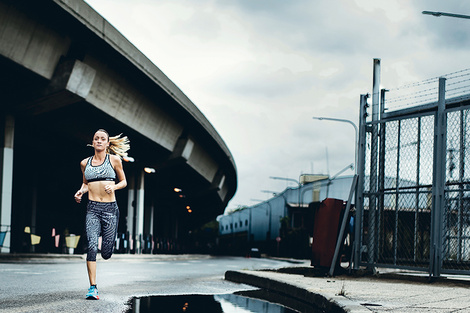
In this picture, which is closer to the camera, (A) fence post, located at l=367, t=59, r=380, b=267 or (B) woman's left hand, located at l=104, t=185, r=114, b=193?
(B) woman's left hand, located at l=104, t=185, r=114, b=193

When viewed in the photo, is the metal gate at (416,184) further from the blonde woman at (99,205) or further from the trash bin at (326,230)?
the blonde woman at (99,205)

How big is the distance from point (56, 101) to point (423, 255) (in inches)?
666

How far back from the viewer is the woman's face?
25.9 ft

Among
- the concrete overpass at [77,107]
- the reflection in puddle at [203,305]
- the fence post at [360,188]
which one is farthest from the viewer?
the concrete overpass at [77,107]

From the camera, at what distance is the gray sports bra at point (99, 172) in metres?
7.83

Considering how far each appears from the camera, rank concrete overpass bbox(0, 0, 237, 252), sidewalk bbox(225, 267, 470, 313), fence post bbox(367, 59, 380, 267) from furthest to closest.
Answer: concrete overpass bbox(0, 0, 237, 252) → fence post bbox(367, 59, 380, 267) → sidewalk bbox(225, 267, 470, 313)

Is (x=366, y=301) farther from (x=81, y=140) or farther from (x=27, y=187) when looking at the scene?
(x=27, y=187)

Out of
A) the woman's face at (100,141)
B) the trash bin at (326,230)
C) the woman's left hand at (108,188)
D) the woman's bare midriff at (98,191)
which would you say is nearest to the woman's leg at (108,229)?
the woman's bare midriff at (98,191)

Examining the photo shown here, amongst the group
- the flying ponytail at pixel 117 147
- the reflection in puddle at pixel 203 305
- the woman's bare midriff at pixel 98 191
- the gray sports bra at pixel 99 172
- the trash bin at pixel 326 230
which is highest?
the flying ponytail at pixel 117 147

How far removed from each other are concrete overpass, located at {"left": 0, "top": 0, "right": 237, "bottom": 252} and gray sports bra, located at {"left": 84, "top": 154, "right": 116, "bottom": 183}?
1424cm

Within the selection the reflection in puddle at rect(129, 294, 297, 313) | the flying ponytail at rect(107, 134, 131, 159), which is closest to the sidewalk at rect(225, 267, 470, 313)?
the reflection in puddle at rect(129, 294, 297, 313)

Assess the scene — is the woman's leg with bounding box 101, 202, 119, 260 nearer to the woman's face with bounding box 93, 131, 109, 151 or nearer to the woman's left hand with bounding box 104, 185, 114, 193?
the woman's left hand with bounding box 104, 185, 114, 193

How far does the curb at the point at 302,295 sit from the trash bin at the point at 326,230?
1.42 meters

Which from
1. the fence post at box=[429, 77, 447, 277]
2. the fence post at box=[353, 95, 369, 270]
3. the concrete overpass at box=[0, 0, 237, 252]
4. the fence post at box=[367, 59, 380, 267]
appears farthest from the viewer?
the concrete overpass at box=[0, 0, 237, 252]
